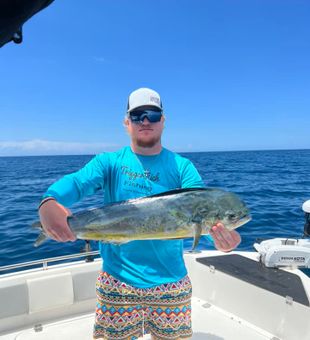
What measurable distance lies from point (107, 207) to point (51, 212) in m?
0.33

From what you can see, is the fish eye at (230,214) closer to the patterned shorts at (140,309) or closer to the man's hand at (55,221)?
the patterned shorts at (140,309)

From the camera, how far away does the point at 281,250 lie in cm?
423

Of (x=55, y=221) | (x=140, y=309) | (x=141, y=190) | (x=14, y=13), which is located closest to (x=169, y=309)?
(x=140, y=309)

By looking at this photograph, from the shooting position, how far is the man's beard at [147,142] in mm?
2371

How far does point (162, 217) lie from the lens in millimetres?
1968

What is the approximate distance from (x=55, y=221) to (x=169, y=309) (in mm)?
1103

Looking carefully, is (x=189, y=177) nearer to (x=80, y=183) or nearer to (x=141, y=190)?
(x=141, y=190)

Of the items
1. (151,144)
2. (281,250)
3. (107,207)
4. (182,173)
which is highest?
(151,144)

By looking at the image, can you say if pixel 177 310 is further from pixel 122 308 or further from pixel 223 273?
pixel 223 273

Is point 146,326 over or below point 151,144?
below

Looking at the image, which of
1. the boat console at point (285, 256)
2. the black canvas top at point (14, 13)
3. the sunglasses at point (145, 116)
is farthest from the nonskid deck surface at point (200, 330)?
the black canvas top at point (14, 13)

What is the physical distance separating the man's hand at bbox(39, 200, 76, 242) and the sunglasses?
2.66ft

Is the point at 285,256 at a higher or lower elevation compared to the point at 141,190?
lower

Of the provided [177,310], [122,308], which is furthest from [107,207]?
[177,310]
